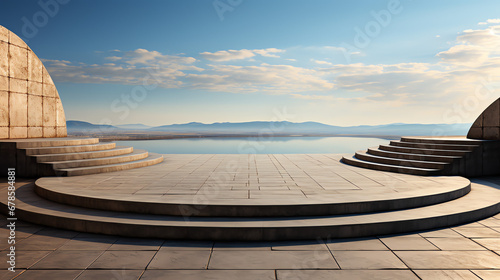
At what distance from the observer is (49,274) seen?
14.4 ft

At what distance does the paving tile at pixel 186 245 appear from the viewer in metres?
5.30

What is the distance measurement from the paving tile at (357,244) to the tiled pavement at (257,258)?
0.02 m

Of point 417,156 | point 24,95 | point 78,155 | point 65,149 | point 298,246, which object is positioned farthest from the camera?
point 24,95

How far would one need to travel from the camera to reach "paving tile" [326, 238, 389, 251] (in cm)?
530

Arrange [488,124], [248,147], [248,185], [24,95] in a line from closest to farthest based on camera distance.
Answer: [248,185], [488,124], [24,95], [248,147]

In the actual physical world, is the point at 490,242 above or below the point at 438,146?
below

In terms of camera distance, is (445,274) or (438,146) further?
(438,146)

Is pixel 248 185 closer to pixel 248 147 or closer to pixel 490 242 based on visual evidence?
pixel 490 242

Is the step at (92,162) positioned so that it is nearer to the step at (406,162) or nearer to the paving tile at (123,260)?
the paving tile at (123,260)

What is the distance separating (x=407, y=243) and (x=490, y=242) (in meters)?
1.54

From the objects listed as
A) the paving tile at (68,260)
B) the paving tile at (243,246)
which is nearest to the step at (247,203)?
the paving tile at (243,246)

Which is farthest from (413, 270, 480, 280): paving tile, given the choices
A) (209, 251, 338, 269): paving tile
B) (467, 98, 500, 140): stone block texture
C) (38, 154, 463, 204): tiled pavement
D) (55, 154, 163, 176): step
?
(467, 98, 500, 140): stone block texture

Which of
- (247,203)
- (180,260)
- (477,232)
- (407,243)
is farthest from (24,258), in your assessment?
(477,232)

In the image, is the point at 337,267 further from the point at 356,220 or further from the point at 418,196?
the point at 418,196
